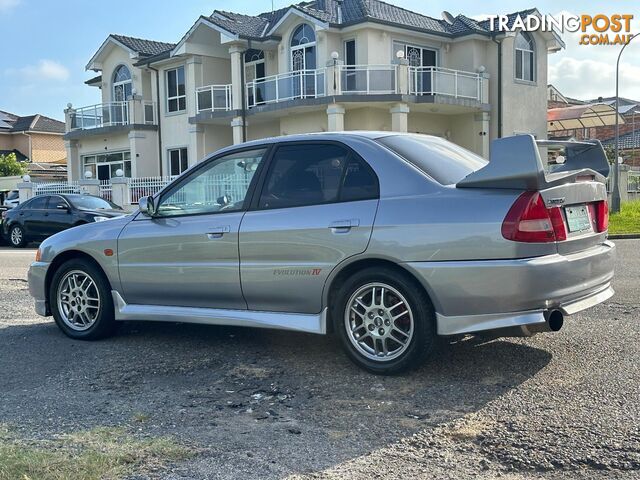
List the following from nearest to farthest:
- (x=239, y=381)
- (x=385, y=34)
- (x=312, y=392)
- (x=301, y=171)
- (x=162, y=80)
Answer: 1. (x=312, y=392)
2. (x=239, y=381)
3. (x=301, y=171)
4. (x=385, y=34)
5. (x=162, y=80)

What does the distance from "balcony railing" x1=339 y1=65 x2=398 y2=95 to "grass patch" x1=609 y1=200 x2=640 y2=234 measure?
8.70 m

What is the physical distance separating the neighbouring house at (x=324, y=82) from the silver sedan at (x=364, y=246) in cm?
1983

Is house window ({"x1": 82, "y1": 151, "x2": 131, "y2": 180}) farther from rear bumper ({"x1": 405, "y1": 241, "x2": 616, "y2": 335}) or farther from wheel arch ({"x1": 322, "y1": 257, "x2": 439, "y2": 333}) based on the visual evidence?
rear bumper ({"x1": 405, "y1": 241, "x2": 616, "y2": 335})

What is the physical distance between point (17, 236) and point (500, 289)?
17.8m

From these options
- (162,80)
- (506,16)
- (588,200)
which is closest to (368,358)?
(588,200)

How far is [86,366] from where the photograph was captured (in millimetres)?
5297

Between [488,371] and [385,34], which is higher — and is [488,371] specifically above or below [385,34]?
below

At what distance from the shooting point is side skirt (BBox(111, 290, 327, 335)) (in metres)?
5.02

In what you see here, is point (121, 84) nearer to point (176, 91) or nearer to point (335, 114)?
point (176, 91)

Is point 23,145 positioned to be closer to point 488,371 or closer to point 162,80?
point 162,80

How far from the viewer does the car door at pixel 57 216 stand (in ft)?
57.6

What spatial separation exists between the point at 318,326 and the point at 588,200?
6.83 feet

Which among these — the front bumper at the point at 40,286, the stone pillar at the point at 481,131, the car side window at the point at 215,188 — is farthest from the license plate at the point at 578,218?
the stone pillar at the point at 481,131

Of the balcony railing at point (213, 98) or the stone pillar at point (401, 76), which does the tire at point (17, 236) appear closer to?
the balcony railing at point (213, 98)
